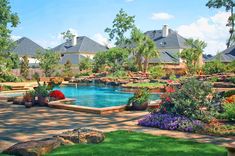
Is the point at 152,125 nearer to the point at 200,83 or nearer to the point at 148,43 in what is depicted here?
the point at 200,83

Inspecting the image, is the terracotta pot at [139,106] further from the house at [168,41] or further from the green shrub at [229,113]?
the house at [168,41]

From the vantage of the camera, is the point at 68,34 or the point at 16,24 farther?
the point at 68,34

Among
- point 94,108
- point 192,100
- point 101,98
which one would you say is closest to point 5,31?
point 101,98

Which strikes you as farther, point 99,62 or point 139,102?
point 99,62

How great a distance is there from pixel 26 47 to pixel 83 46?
33.6 ft

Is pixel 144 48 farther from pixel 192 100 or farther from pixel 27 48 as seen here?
pixel 192 100

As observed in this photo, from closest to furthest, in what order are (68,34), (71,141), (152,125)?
(71,141) → (152,125) → (68,34)

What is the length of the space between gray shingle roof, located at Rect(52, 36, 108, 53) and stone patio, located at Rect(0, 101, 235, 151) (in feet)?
158

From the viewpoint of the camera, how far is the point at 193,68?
116 feet

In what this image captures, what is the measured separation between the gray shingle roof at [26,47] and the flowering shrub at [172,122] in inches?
1935

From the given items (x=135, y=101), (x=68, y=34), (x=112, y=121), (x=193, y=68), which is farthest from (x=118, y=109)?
(x=68, y=34)

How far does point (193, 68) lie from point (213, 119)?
2659 cm

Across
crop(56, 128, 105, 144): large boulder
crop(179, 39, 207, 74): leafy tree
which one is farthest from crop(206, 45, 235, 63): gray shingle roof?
crop(56, 128, 105, 144): large boulder

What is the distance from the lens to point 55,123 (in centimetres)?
970
